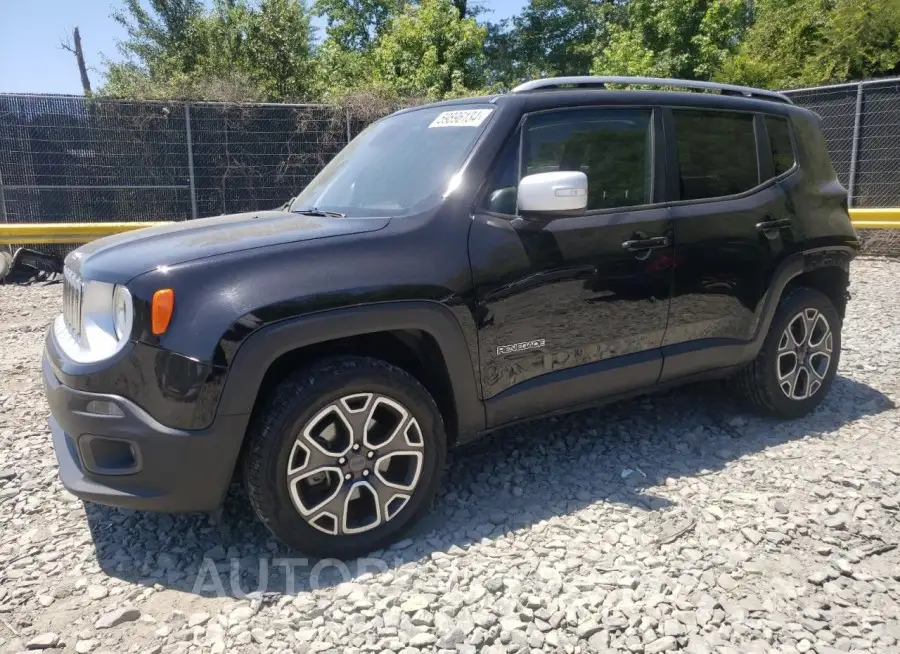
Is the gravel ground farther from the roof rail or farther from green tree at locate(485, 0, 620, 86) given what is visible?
green tree at locate(485, 0, 620, 86)

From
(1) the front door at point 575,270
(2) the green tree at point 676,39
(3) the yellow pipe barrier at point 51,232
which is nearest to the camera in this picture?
(1) the front door at point 575,270

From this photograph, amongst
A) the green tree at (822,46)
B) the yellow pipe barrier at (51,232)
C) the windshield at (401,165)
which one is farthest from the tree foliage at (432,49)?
the windshield at (401,165)

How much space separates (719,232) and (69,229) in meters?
8.84

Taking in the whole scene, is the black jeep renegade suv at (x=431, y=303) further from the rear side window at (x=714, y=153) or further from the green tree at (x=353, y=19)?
the green tree at (x=353, y=19)

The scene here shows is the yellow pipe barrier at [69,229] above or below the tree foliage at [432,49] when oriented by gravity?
below

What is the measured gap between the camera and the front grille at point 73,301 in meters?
2.92

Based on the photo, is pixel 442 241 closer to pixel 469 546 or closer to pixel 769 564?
pixel 469 546

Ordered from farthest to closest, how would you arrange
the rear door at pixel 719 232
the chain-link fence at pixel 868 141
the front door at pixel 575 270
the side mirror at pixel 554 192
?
the chain-link fence at pixel 868 141 → the rear door at pixel 719 232 → the front door at pixel 575 270 → the side mirror at pixel 554 192

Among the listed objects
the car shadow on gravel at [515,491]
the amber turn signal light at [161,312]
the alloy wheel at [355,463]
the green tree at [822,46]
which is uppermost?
the green tree at [822,46]

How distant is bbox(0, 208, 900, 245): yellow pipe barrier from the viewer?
9.39 metres

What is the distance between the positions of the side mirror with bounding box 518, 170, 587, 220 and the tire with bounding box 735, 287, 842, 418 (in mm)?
1858

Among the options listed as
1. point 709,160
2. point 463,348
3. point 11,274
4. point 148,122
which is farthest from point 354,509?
point 148,122

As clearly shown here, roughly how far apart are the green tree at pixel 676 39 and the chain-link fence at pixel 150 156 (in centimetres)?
1367

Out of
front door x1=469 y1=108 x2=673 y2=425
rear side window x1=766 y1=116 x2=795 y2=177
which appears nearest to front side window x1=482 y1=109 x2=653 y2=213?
front door x1=469 y1=108 x2=673 y2=425
